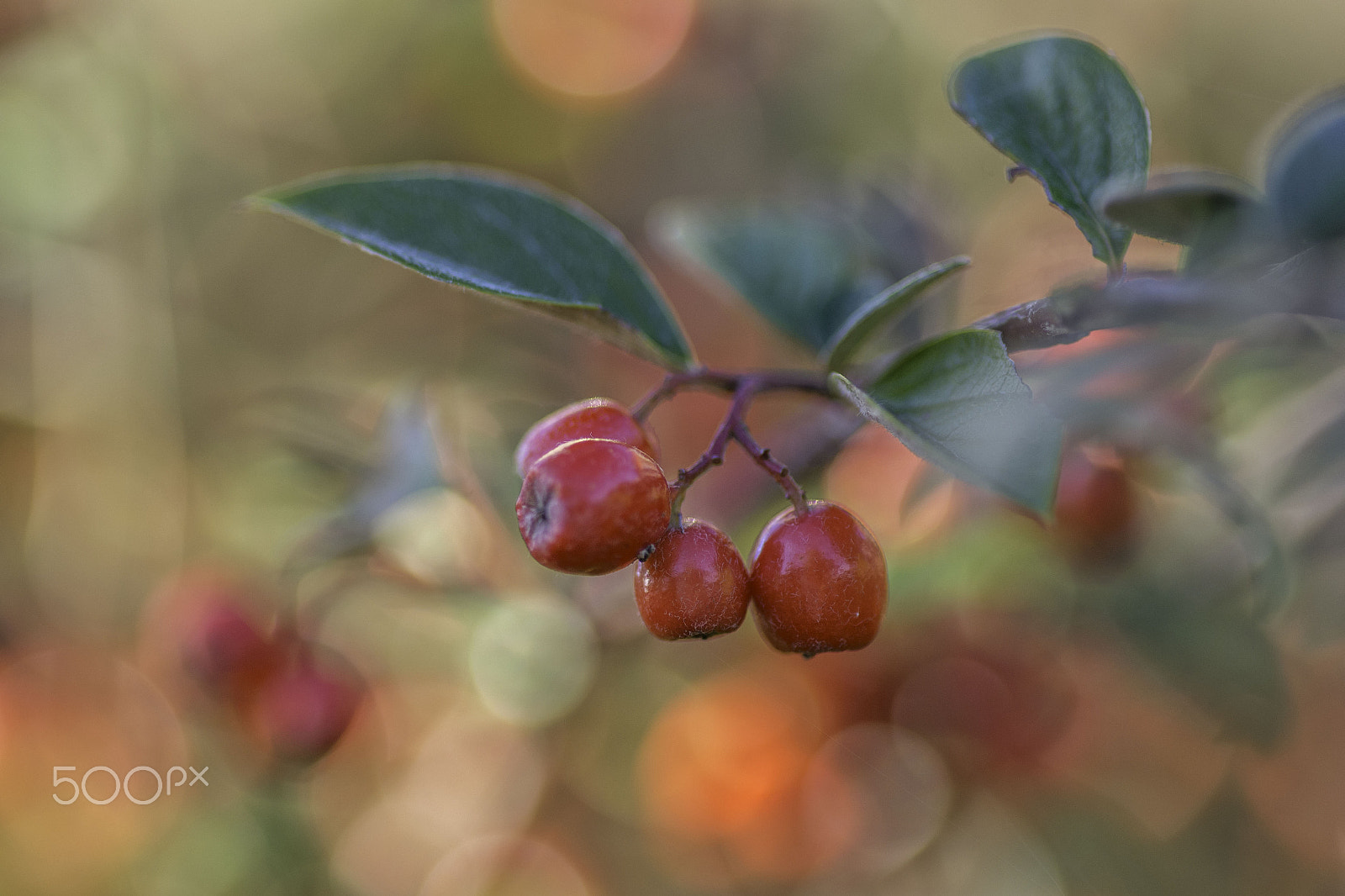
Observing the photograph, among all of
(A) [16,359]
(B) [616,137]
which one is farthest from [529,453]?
(B) [616,137]

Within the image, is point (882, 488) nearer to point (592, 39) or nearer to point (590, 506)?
point (590, 506)

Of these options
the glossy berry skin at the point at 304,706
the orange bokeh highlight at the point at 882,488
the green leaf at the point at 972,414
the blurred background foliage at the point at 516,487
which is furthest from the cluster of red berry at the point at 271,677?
the green leaf at the point at 972,414

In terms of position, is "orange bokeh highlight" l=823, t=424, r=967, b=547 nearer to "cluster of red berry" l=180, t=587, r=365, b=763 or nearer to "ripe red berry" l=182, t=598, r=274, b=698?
"cluster of red berry" l=180, t=587, r=365, b=763

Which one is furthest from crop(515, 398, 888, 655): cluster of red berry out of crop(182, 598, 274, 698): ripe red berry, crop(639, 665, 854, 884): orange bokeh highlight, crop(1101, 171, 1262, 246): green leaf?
crop(639, 665, 854, 884): orange bokeh highlight

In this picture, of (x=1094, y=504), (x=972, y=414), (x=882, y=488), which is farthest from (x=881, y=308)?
(x=882, y=488)

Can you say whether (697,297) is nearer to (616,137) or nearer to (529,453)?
(616,137)

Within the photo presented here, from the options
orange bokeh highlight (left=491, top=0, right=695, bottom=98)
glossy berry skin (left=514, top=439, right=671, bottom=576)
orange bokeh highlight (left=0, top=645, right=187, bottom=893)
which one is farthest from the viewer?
orange bokeh highlight (left=491, top=0, right=695, bottom=98)

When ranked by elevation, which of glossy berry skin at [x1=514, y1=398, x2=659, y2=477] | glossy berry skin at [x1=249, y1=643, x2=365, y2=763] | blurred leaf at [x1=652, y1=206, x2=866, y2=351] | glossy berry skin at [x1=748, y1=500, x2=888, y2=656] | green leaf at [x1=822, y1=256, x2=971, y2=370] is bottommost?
glossy berry skin at [x1=249, y1=643, x2=365, y2=763]
